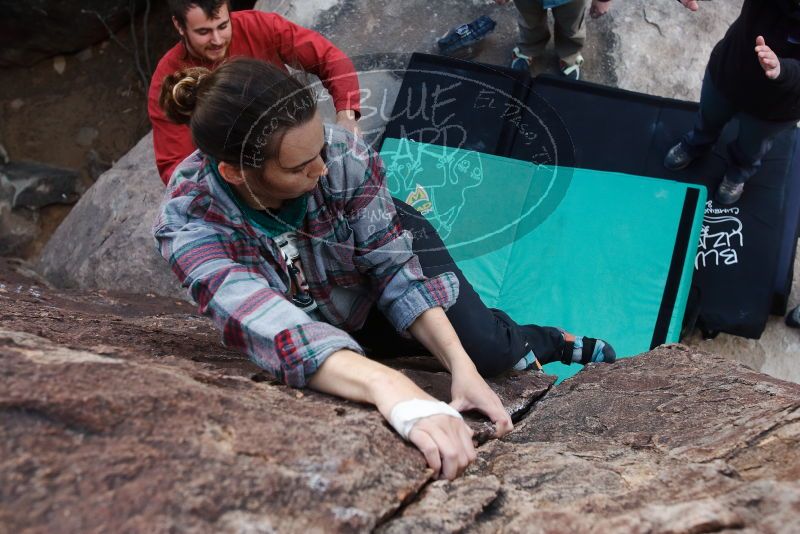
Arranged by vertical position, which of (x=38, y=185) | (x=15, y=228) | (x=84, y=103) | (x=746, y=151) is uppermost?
(x=746, y=151)

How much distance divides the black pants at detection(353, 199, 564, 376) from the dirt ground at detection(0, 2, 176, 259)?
352cm

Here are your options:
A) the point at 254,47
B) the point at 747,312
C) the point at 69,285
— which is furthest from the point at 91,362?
the point at 747,312

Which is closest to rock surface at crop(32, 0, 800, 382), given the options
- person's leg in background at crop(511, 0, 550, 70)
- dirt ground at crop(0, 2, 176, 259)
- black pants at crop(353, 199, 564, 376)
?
person's leg in background at crop(511, 0, 550, 70)

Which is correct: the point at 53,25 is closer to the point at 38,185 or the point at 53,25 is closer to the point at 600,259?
the point at 38,185

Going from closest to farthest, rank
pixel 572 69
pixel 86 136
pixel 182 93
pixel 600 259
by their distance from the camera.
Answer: pixel 182 93 → pixel 600 259 → pixel 572 69 → pixel 86 136

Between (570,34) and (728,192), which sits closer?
(728,192)

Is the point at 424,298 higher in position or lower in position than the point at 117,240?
higher

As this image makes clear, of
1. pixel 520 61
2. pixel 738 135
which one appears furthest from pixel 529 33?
pixel 738 135

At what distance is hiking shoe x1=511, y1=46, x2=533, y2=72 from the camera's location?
141 inches

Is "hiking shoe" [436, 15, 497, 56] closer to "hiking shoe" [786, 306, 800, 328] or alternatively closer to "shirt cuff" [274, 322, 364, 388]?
"hiking shoe" [786, 306, 800, 328]

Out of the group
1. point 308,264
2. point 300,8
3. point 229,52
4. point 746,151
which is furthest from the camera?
point 300,8

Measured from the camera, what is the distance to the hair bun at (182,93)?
4.58 feet

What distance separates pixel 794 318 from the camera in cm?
299

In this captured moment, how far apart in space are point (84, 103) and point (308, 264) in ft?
13.2
